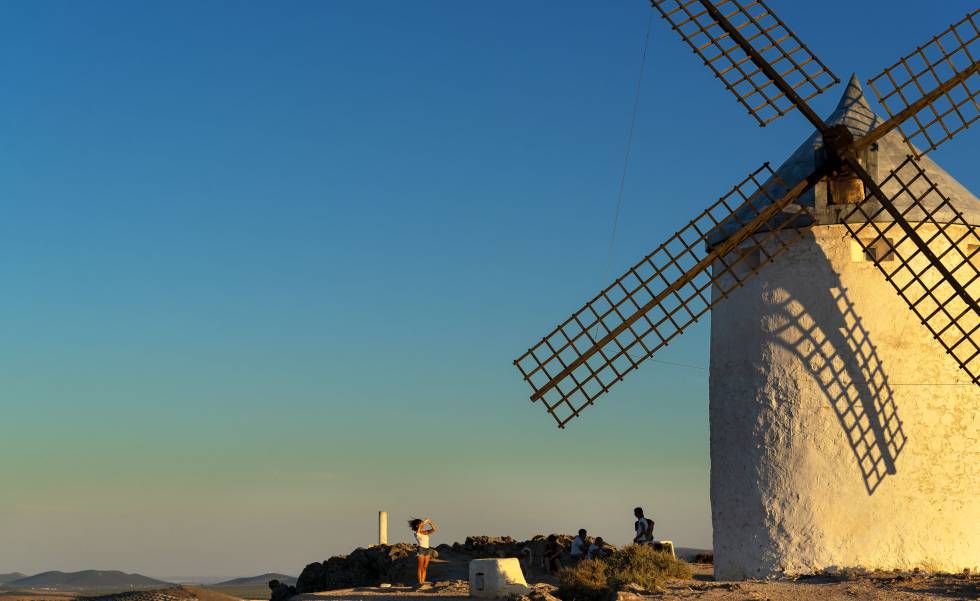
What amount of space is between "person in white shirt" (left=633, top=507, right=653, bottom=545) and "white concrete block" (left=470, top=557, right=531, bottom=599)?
8.02 feet

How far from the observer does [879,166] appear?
16.1 metres

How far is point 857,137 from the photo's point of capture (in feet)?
52.7

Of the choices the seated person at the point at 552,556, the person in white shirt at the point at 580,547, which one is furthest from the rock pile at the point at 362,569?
the person in white shirt at the point at 580,547

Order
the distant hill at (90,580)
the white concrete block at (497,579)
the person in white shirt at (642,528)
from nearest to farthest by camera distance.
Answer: the white concrete block at (497,579) < the person in white shirt at (642,528) < the distant hill at (90,580)

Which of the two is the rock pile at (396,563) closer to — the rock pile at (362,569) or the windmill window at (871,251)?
the rock pile at (362,569)

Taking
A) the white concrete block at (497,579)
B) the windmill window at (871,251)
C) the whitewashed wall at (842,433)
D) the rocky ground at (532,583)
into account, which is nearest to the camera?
the rocky ground at (532,583)

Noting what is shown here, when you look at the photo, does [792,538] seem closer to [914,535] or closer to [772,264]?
[914,535]

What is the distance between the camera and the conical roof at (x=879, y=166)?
1577 cm

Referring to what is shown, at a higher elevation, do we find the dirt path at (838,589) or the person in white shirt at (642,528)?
the person in white shirt at (642,528)

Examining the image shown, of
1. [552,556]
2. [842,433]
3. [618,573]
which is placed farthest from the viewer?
[552,556]

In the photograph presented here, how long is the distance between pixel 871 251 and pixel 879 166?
1.17 m

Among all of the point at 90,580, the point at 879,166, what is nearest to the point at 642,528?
the point at 879,166

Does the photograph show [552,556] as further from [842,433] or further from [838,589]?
[838,589]

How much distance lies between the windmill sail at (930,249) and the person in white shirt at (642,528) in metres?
5.09
